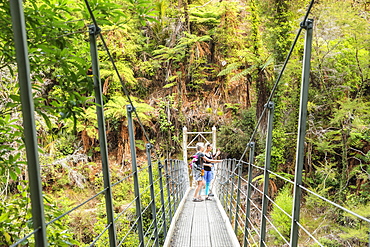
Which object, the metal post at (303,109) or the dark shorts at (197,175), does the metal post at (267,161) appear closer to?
the metal post at (303,109)

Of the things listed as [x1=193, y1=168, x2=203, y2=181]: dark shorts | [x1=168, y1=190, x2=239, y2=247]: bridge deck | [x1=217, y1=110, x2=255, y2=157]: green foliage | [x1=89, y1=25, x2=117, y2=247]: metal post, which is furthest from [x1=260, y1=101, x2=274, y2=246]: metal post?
[x1=217, y1=110, x2=255, y2=157]: green foliage

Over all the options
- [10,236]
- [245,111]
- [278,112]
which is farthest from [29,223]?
[245,111]

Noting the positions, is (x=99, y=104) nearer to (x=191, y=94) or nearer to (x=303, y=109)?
(x=303, y=109)

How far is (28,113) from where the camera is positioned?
1.93ft

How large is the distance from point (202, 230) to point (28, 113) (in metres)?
2.65

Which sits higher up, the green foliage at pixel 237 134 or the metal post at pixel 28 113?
the metal post at pixel 28 113

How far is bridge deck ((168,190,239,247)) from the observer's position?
2.51m

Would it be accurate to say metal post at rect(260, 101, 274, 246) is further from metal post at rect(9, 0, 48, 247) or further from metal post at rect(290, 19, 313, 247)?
metal post at rect(9, 0, 48, 247)

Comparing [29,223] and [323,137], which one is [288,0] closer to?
[323,137]

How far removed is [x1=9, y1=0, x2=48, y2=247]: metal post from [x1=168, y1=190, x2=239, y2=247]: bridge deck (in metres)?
2.08

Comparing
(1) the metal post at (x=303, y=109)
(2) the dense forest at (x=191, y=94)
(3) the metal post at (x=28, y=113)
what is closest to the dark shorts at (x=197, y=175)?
(2) the dense forest at (x=191, y=94)

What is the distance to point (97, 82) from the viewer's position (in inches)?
39.8

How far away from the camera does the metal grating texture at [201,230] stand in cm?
252

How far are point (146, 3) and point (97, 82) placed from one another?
Answer: 52 centimetres
